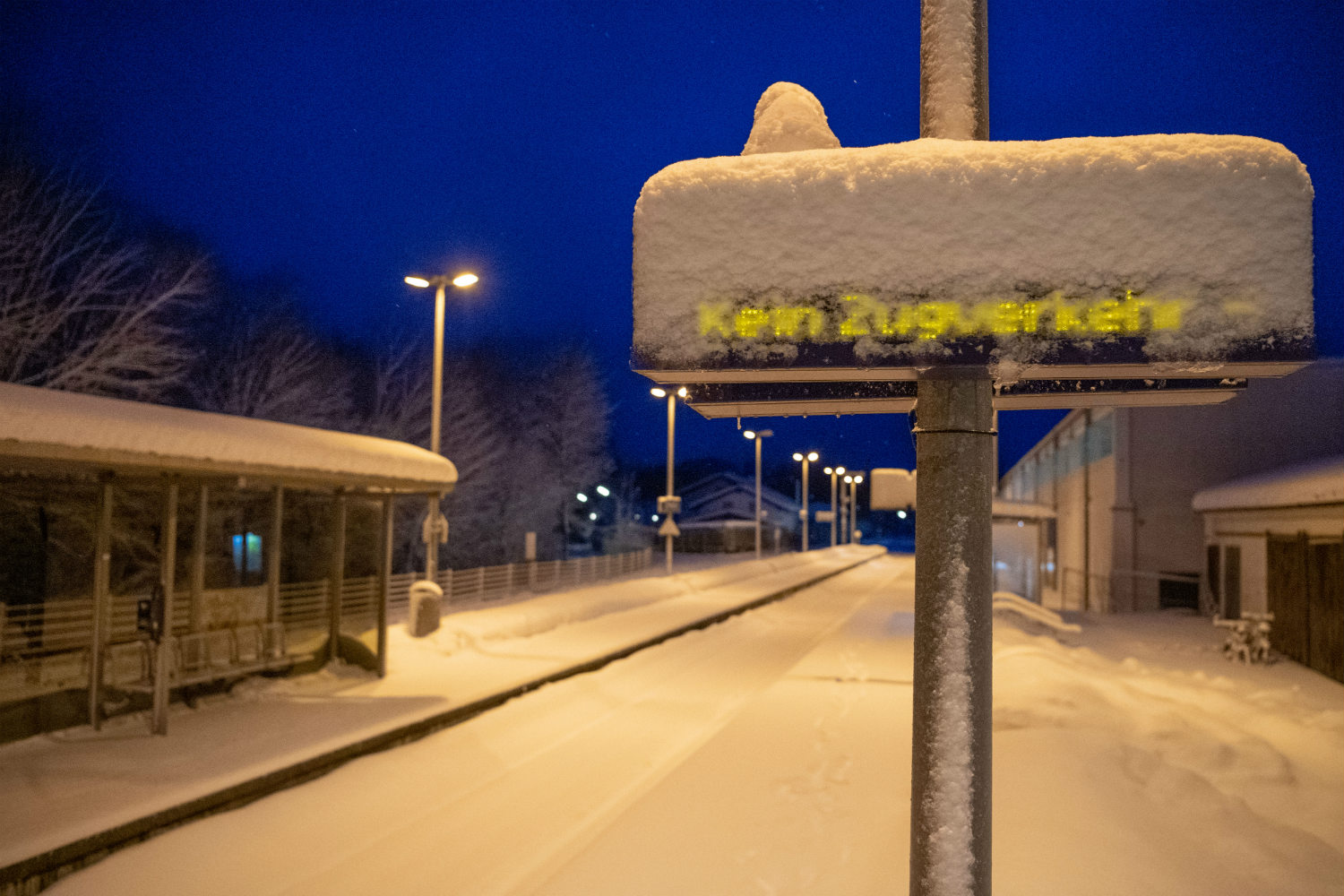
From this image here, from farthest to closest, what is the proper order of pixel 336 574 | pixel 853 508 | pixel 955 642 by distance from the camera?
pixel 853 508 → pixel 336 574 → pixel 955 642

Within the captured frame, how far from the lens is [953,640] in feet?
10.00

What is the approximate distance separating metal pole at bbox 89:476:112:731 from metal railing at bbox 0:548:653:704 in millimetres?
148

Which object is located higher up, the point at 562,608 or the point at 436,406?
the point at 436,406

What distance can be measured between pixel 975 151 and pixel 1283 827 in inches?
207

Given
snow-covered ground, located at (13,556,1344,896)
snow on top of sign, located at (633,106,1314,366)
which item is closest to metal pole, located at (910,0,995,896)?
snow on top of sign, located at (633,106,1314,366)

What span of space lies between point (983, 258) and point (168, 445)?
8.15 metres

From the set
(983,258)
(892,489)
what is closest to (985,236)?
(983,258)

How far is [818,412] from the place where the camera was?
12.6ft

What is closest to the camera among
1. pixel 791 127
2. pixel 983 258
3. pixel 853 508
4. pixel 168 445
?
pixel 983 258

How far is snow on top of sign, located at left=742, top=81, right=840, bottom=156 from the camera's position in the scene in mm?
3139

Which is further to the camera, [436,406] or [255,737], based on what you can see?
[436,406]

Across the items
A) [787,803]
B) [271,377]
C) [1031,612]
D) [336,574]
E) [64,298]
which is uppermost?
[64,298]

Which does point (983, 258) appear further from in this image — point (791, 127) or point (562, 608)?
point (562, 608)

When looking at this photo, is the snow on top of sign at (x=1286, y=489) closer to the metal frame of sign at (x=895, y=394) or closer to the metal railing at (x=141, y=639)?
the metal frame of sign at (x=895, y=394)
